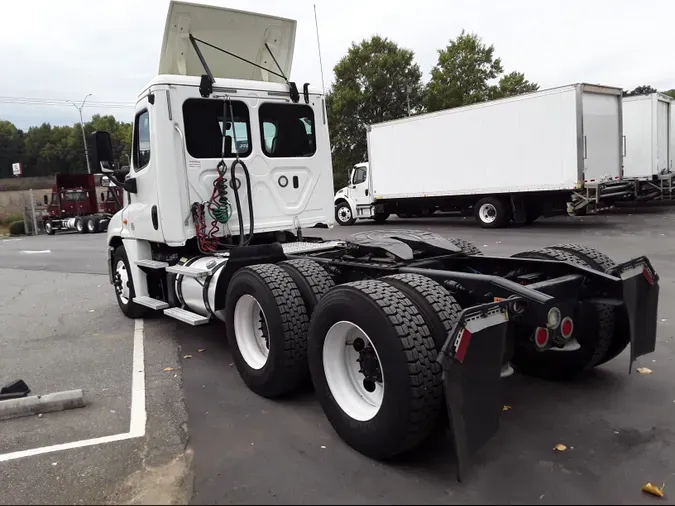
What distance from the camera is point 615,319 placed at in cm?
398

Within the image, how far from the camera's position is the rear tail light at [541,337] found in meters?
3.41

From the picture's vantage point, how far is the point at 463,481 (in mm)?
3045

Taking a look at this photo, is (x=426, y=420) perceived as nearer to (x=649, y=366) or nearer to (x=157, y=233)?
(x=649, y=366)

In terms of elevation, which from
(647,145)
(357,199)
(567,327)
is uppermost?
(647,145)

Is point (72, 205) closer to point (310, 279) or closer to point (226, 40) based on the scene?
point (226, 40)

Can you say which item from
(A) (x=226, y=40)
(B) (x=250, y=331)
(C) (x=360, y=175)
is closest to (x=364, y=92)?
(C) (x=360, y=175)

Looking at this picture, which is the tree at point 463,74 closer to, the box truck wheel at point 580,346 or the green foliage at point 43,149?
the box truck wheel at point 580,346

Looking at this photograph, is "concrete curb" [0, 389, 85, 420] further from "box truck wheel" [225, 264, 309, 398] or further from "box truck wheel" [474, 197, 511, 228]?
"box truck wheel" [474, 197, 511, 228]

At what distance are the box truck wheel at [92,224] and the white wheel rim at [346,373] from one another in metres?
29.4

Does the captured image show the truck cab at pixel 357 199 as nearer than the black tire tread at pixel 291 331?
No

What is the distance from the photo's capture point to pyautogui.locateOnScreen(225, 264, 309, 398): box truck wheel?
4191mm

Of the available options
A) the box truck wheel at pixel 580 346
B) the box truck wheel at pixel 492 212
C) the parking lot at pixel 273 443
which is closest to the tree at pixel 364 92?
the box truck wheel at pixel 492 212

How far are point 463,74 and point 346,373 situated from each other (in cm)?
3629

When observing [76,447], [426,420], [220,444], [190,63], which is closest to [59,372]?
[76,447]
